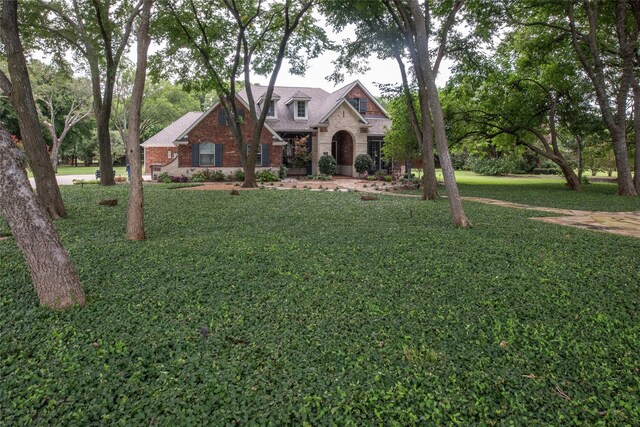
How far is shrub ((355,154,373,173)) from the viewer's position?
81.6ft

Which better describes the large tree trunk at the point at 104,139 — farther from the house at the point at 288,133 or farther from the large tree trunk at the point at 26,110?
the large tree trunk at the point at 26,110

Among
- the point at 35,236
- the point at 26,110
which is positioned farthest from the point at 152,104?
the point at 35,236

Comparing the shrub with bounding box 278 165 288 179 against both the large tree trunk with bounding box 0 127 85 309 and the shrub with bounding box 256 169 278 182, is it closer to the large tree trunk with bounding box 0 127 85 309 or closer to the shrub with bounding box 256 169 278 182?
the shrub with bounding box 256 169 278 182

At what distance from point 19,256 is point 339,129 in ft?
71.0

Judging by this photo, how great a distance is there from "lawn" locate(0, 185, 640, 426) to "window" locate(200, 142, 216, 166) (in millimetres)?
17032

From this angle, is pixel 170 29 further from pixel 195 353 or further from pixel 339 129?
pixel 195 353

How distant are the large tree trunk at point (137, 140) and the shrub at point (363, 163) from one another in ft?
63.8

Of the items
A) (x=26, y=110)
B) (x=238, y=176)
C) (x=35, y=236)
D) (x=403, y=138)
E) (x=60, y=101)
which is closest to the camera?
(x=35, y=236)

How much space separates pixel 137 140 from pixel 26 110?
3237 mm

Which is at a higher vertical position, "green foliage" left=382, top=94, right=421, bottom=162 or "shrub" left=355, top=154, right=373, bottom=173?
"green foliage" left=382, top=94, right=421, bottom=162

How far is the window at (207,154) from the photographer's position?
2231 centimetres

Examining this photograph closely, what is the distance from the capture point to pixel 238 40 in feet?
53.8

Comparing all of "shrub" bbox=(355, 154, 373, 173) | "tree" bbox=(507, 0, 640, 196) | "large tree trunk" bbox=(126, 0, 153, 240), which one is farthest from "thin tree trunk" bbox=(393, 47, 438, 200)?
"shrub" bbox=(355, 154, 373, 173)

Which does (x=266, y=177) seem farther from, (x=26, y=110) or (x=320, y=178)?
(x=26, y=110)
